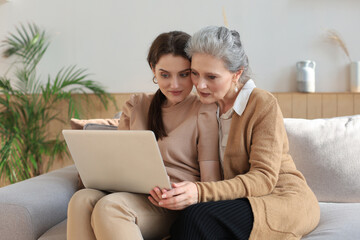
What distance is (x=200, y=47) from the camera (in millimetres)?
1694

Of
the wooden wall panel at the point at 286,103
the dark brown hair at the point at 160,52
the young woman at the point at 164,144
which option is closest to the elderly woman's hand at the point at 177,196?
the young woman at the point at 164,144

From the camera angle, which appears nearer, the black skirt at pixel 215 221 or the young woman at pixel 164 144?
the black skirt at pixel 215 221

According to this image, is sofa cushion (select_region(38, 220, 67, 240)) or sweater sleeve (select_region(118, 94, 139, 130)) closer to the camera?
sofa cushion (select_region(38, 220, 67, 240))

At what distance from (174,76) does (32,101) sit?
6.83 feet

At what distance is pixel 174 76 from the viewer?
1.81 m

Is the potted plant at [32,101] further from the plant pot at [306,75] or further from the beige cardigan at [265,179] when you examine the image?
the beige cardigan at [265,179]

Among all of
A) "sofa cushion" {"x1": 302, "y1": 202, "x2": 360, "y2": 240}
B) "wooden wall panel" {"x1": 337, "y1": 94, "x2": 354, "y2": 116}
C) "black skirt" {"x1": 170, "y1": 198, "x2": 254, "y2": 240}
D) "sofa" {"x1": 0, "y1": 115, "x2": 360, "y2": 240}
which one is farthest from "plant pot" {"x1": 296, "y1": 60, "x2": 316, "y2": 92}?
"black skirt" {"x1": 170, "y1": 198, "x2": 254, "y2": 240}

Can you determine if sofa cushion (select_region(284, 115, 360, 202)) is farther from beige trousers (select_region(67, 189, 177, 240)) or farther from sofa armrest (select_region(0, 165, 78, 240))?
sofa armrest (select_region(0, 165, 78, 240))

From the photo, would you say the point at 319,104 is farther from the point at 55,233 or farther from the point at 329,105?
the point at 55,233

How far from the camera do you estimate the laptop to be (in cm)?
145

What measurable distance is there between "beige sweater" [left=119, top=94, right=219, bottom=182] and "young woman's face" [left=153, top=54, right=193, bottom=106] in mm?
76

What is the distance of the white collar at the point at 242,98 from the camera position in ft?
5.72

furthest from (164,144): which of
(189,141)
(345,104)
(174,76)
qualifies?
(345,104)

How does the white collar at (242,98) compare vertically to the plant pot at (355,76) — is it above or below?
above
